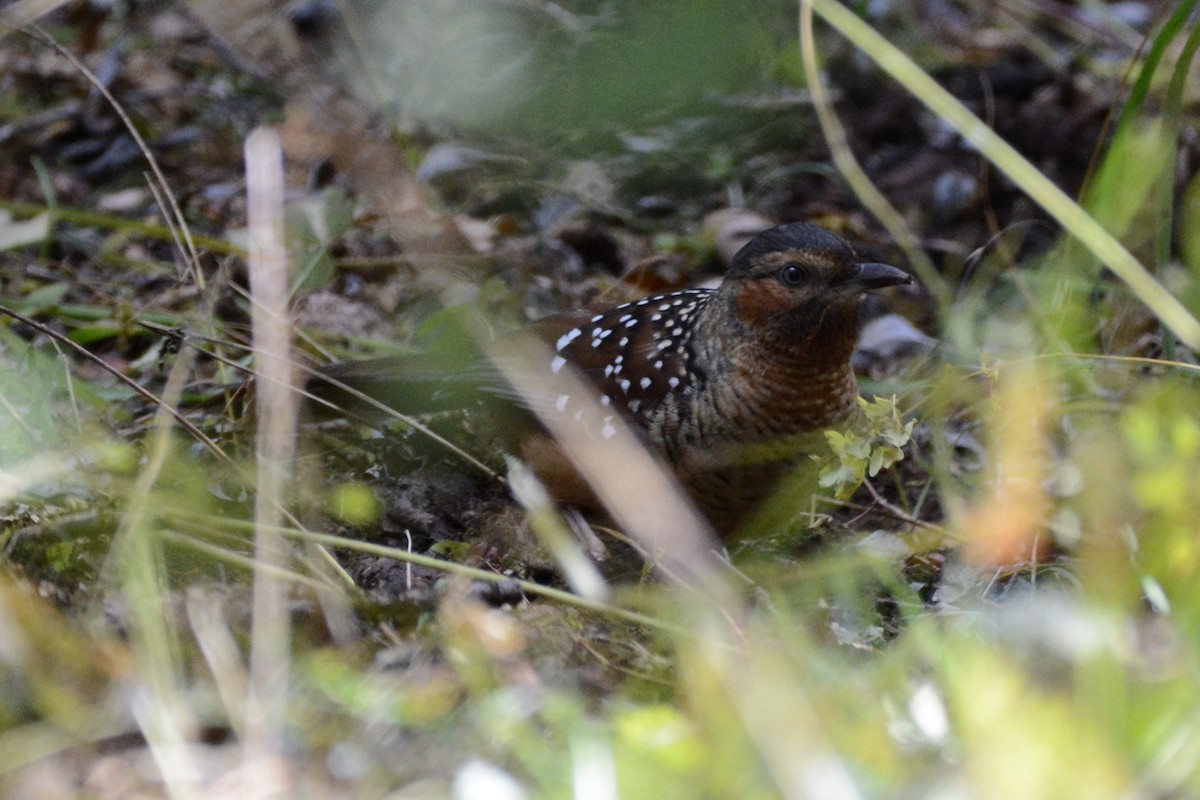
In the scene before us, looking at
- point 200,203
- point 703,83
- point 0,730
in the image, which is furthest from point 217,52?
point 0,730

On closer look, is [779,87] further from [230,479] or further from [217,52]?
[230,479]

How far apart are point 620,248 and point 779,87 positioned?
1212mm

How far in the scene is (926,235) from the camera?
4832 mm

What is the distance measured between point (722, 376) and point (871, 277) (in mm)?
435

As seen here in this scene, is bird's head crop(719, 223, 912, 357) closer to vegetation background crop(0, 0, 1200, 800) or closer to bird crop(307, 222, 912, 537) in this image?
bird crop(307, 222, 912, 537)

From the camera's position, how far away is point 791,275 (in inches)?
125

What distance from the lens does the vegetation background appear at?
5.78 feet

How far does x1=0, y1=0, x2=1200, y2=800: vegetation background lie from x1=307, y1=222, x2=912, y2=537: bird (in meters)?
0.20

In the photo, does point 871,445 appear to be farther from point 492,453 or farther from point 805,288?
point 492,453

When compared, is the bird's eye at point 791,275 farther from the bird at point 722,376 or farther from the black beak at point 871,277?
the black beak at point 871,277

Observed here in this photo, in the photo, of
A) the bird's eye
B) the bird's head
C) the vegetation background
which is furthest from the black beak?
the vegetation background

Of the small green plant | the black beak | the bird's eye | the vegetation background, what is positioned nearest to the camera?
the vegetation background

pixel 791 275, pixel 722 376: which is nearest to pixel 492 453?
pixel 722 376

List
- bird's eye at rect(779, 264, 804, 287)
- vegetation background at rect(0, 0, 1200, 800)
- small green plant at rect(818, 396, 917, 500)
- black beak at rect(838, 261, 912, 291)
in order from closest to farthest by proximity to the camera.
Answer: vegetation background at rect(0, 0, 1200, 800), small green plant at rect(818, 396, 917, 500), black beak at rect(838, 261, 912, 291), bird's eye at rect(779, 264, 804, 287)
